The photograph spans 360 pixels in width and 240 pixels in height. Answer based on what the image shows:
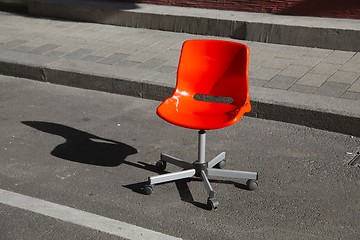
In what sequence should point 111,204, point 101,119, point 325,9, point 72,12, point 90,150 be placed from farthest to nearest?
point 72,12, point 325,9, point 101,119, point 90,150, point 111,204

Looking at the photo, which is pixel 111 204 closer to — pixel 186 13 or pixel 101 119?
pixel 101 119

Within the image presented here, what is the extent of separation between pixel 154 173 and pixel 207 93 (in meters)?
0.77

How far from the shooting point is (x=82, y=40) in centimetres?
902

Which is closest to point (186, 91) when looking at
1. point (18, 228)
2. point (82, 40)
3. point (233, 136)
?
point (233, 136)

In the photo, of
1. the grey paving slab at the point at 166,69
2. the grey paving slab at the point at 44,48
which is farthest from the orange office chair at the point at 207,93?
the grey paving slab at the point at 44,48

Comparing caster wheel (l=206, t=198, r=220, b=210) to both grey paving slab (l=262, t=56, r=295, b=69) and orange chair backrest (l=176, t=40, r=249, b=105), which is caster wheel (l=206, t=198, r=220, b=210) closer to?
orange chair backrest (l=176, t=40, r=249, b=105)

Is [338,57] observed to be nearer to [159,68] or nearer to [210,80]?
[159,68]

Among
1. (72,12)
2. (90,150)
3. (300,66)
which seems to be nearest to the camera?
(90,150)

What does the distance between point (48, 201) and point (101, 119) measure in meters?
1.84

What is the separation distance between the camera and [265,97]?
6.55m

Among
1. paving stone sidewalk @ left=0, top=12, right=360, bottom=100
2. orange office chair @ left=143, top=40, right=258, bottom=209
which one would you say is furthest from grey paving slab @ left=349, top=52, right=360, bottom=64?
orange office chair @ left=143, top=40, right=258, bottom=209

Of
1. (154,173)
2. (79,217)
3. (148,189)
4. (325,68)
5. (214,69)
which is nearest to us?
(79,217)

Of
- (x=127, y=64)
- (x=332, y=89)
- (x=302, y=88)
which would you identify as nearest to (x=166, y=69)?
(x=127, y=64)

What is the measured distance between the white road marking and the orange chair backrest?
1305 mm
